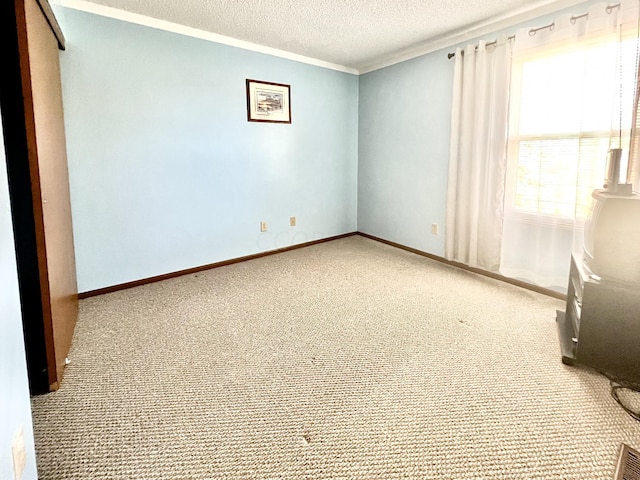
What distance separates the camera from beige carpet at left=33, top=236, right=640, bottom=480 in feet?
4.25

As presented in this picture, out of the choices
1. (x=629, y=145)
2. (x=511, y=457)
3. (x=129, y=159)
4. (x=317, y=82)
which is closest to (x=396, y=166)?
(x=317, y=82)

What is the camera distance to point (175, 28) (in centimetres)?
303

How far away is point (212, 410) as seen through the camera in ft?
5.12

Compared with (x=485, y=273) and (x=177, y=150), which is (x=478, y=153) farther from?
(x=177, y=150)

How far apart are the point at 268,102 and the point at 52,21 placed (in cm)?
197

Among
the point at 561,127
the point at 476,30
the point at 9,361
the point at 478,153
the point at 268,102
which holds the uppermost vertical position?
the point at 476,30

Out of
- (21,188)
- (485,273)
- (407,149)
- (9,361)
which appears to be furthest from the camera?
(407,149)

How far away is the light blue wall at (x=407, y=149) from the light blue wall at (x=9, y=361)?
136 inches

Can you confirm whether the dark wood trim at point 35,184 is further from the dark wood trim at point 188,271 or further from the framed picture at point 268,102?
the framed picture at point 268,102

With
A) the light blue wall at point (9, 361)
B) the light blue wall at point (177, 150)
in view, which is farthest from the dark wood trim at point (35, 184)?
the light blue wall at point (177, 150)

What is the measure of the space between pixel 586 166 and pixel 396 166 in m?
1.97

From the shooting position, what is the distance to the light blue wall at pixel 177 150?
2.75m

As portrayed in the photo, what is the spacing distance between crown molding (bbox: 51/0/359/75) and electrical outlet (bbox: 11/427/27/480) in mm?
2463

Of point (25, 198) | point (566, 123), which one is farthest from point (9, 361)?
point (566, 123)
